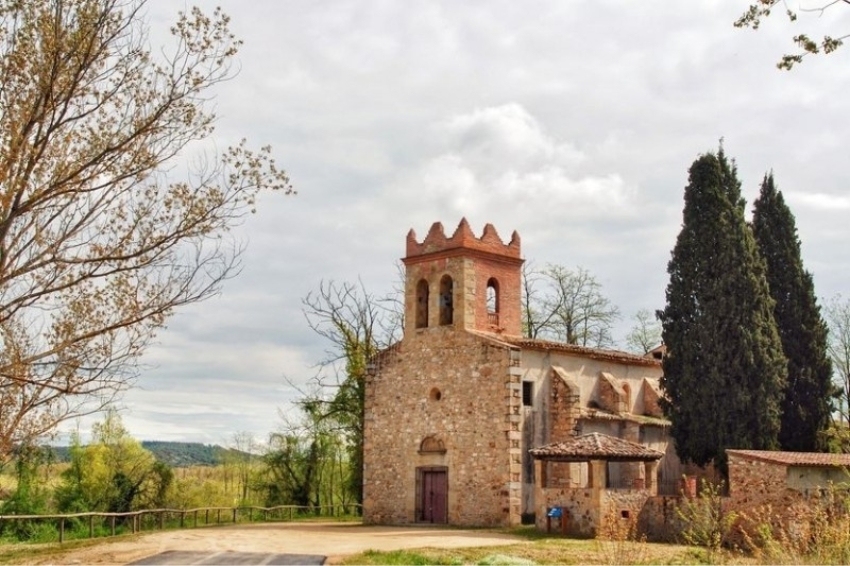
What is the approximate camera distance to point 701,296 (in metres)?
30.4

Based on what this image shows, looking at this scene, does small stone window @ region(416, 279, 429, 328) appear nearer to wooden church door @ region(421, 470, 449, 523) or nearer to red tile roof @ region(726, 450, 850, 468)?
wooden church door @ region(421, 470, 449, 523)

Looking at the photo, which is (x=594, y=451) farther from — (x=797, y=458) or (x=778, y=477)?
(x=797, y=458)

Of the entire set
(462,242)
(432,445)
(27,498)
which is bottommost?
(27,498)

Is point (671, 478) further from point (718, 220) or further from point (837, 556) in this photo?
point (837, 556)

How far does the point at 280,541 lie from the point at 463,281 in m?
11.3

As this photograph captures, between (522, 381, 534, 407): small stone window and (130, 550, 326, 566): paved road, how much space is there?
1178cm

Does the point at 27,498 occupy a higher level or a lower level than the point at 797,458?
lower

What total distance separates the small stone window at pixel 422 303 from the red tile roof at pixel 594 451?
25.5 feet

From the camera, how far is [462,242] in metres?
31.9

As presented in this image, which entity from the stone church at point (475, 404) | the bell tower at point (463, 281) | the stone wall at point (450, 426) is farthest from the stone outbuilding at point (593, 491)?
the bell tower at point (463, 281)

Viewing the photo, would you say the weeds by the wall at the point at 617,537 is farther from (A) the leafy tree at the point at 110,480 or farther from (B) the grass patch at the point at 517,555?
(A) the leafy tree at the point at 110,480

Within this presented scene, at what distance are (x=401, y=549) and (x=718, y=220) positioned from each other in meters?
15.8

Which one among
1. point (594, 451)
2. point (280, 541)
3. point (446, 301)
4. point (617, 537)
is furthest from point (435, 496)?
point (617, 537)

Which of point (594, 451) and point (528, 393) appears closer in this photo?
point (594, 451)
